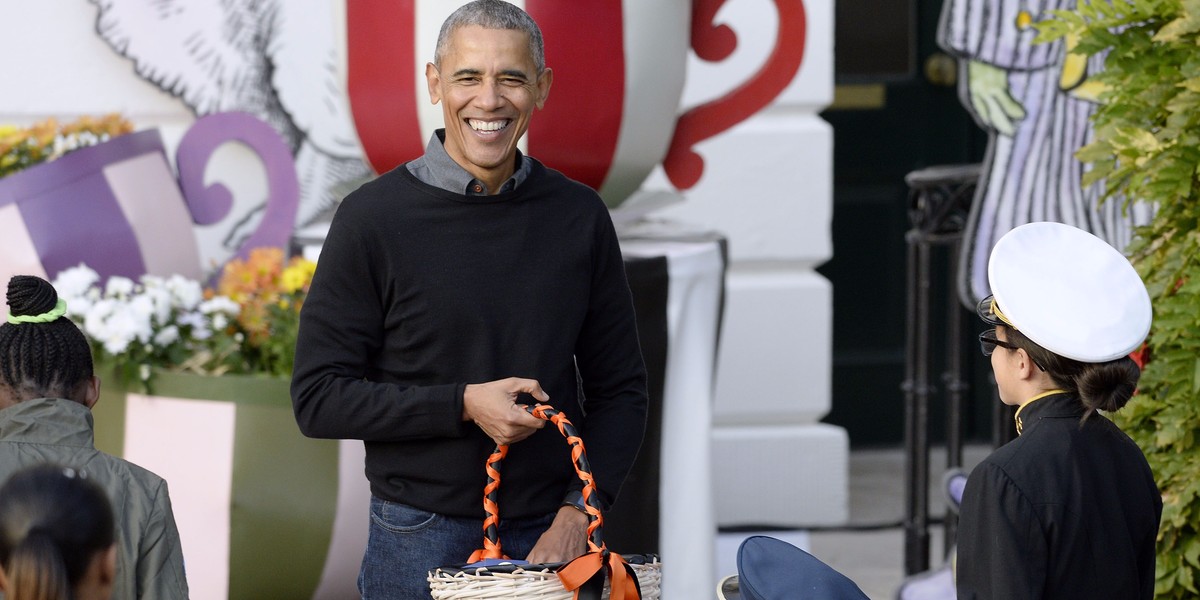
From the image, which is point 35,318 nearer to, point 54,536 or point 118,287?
point 54,536

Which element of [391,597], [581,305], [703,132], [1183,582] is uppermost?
[703,132]

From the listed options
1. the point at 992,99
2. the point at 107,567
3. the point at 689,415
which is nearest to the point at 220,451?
the point at 689,415

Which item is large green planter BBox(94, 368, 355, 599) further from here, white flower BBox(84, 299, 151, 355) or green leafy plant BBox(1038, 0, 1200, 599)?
green leafy plant BBox(1038, 0, 1200, 599)

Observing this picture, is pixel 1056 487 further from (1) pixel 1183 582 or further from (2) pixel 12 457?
(2) pixel 12 457

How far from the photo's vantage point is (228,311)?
10.5ft

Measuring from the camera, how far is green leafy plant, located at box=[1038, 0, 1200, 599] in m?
2.61

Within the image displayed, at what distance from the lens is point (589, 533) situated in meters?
1.86

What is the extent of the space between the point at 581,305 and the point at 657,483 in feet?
3.74

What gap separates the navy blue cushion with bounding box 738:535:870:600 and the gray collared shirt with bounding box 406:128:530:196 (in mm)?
575

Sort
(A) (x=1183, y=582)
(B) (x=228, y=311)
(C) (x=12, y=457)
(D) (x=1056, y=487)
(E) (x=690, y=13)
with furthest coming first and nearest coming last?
(B) (x=228, y=311) < (E) (x=690, y=13) < (A) (x=1183, y=582) < (C) (x=12, y=457) < (D) (x=1056, y=487)

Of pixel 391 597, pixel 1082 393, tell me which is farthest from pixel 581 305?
pixel 1082 393

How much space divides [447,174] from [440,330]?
8.5 inches

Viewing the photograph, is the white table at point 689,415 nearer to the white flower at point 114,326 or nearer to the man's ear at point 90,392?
the white flower at point 114,326

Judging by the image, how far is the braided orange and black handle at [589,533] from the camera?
180 cm
